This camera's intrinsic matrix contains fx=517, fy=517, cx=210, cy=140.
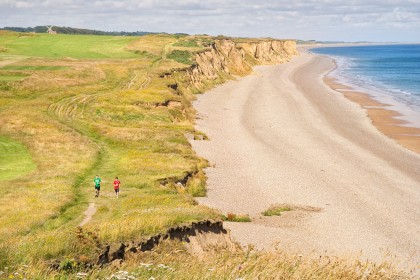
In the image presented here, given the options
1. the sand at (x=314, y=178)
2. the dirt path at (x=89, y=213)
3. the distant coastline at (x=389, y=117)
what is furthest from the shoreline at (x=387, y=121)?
the dirt path at (x=89, y=213)

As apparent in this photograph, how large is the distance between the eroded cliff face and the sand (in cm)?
2457

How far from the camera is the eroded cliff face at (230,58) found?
321 feet

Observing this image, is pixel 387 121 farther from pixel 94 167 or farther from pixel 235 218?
pixel 94 167

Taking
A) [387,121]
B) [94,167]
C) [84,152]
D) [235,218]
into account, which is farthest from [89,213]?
[387,121]

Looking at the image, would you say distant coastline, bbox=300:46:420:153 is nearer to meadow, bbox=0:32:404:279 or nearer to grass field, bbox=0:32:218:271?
meadow, bbox=0:32:404:279

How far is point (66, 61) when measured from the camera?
82.5 m

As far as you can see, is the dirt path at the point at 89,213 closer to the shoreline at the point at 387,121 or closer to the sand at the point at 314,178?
the sand at the point at 314,178

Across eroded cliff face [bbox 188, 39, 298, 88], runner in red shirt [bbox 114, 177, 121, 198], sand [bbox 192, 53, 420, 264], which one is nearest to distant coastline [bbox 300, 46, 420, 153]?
sand [bbox 192, 53, 420, 264]

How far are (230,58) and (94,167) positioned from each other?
99.0 m

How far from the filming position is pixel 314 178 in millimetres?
38406

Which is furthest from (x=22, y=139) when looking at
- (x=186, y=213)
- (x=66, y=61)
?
(x=66, y=61)

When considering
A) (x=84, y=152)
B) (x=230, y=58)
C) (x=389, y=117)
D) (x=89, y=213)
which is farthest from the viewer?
(x=230, y=58)

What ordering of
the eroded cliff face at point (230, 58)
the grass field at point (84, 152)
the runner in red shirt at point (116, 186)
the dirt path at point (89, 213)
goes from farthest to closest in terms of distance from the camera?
the eroded cliff face at point (230, 58) < the runner in red shirt at point (116, 186) < the dirt path at point (89, 213) < the grass field at point (84, 152)

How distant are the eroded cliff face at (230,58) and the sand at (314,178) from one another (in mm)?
24569
